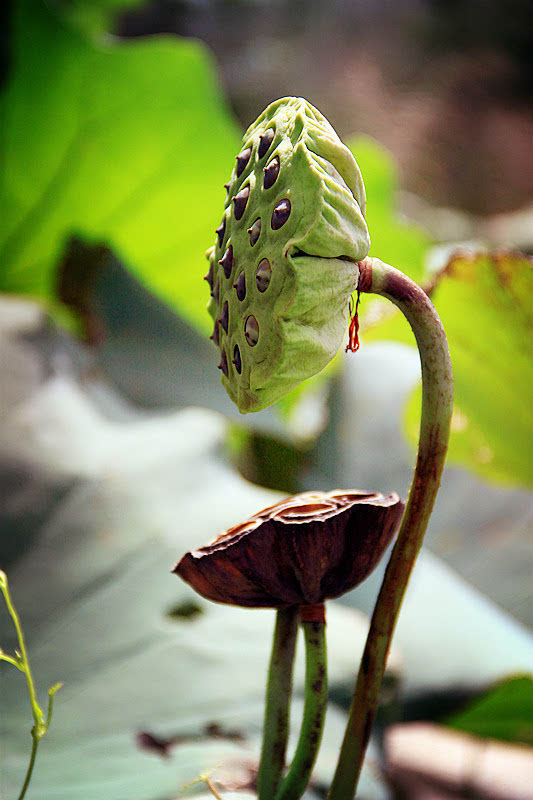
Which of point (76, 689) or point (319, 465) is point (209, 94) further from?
point (76, 689)

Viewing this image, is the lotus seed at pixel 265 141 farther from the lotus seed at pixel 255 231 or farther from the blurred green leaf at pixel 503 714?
the blurred green leaf at pixel 503 714

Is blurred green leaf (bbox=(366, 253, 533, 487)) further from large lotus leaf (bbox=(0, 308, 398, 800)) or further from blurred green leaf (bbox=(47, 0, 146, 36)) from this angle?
blurred green leaf (bbox=(47, 0, 146, 36))

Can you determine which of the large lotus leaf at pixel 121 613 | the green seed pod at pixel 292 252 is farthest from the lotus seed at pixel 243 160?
the large lotus leaf at pixel 121 613

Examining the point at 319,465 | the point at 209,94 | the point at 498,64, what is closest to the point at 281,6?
the point at 498,64

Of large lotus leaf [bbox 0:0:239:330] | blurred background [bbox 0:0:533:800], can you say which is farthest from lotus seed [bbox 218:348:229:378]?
large lotus leaf [bbox 0:0:239:330]

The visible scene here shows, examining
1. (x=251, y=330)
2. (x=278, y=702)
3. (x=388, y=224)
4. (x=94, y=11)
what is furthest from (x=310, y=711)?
(x=94, y=11)

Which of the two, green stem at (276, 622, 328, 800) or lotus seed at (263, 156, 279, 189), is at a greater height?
lotus seed at (263, 156, 279, 189)
